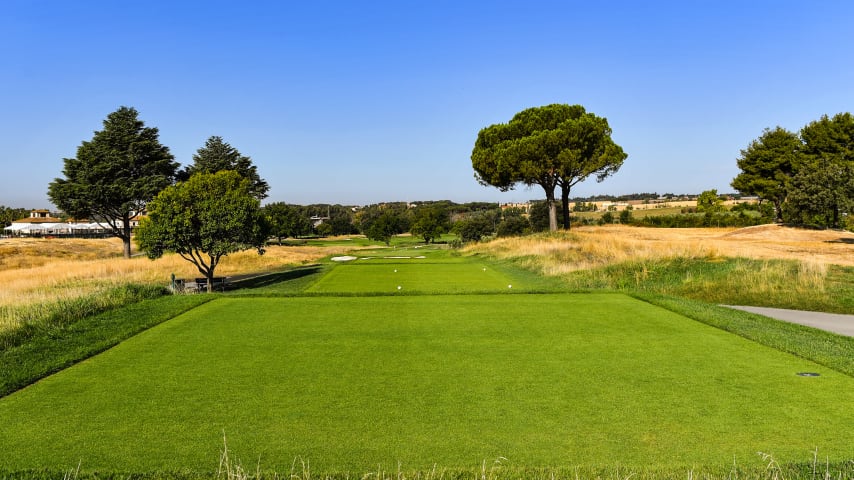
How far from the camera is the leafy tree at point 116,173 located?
38.0m

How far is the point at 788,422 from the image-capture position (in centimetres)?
452

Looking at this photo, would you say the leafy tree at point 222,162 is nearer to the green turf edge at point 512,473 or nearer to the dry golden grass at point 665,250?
the dry golden grass at point 665,250

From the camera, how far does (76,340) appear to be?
26.6 ft

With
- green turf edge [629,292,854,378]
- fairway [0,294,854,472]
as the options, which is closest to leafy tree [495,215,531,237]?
green turf edge [629,292,854,378]

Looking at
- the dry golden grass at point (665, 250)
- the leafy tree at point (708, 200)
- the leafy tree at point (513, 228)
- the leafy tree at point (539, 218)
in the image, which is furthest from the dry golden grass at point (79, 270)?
the leafy tree at point (708, 200)

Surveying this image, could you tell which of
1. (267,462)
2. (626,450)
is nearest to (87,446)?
(267,462)

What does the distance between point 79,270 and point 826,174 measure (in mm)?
38184

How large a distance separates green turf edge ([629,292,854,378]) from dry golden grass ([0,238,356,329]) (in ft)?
40.0

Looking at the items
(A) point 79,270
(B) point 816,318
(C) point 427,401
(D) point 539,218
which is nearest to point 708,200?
(D) point 539,218

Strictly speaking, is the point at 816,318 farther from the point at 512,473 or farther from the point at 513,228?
the point at 513,228

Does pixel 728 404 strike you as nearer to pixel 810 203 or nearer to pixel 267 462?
pixel 267 462

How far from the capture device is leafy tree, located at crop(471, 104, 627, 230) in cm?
3569

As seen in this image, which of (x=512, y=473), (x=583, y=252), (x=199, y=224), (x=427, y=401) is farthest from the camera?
(x=583, y=252)

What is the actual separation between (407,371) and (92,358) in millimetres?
4274
